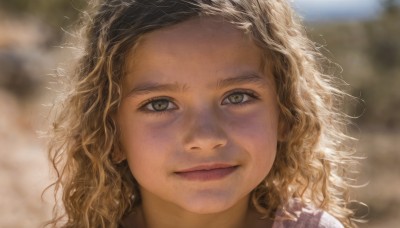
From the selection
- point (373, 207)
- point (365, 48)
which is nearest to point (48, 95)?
point (373, 207)

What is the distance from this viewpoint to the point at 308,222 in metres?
2.54

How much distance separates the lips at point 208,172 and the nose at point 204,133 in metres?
0.06

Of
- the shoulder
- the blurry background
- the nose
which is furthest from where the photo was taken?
the blurry background

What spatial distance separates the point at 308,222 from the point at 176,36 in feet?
2.47

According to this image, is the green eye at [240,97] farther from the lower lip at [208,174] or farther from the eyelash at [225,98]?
the lower lip at [208,174]

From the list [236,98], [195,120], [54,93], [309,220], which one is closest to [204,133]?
[195,120]

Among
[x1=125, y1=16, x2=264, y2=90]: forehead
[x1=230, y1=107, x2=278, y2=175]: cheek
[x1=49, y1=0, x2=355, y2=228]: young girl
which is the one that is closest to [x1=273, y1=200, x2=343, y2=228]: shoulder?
[x1=49, y1=0, x2=355, y2=228]: young girl

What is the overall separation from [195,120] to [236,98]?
0.15 meters

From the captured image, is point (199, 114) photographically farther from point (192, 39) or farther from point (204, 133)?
point (192, 39)

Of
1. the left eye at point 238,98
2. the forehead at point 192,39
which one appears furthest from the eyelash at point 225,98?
the forehead at point 192,39

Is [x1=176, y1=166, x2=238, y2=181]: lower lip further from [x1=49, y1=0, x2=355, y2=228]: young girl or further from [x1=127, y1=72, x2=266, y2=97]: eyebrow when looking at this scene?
[x1=127, y1=72, x2=266, y2=97]: eyebrow

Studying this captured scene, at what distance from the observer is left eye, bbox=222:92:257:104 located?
223 centimetres

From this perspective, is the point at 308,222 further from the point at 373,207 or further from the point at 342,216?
the point at 373,207

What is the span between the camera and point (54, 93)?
5762 mm
